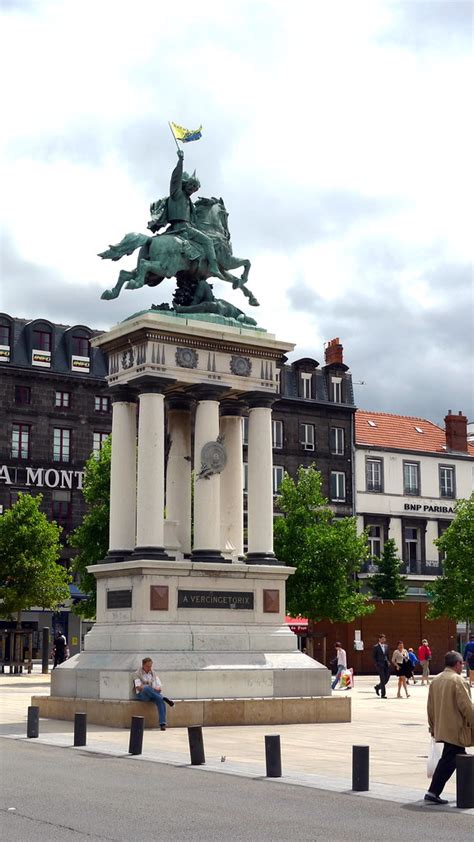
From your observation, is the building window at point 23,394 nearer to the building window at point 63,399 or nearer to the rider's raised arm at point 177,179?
the building window at point 63,399

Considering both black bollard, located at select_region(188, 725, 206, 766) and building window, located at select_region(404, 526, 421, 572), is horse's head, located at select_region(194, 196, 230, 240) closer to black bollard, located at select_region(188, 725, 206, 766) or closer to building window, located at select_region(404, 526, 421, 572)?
black bollard, located at select_region(188, 725, 206, 766)

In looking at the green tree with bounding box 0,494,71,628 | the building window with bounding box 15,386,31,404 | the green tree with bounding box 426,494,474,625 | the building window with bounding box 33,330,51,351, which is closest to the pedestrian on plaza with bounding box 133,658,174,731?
the green tree with bounding box 0,494,71,628

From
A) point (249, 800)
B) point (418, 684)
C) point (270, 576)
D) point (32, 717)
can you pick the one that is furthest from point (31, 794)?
point (418, 684)

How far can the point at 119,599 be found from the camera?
25.3m

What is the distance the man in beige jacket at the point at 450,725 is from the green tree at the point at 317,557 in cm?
4053

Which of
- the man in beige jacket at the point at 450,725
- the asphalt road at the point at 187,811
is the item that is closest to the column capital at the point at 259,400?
the asphalt road at the point at 187,811

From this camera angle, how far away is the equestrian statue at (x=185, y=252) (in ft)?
90.2

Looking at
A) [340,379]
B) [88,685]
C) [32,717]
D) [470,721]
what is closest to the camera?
[470,721]

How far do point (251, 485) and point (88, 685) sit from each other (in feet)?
18.8

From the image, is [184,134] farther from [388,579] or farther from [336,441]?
[336,441]

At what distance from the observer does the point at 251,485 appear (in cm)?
2723

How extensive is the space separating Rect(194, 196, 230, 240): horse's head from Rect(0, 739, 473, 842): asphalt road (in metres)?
15.5

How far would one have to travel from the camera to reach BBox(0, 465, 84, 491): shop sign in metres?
70.6

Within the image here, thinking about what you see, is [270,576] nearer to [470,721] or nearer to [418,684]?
[470,721]
